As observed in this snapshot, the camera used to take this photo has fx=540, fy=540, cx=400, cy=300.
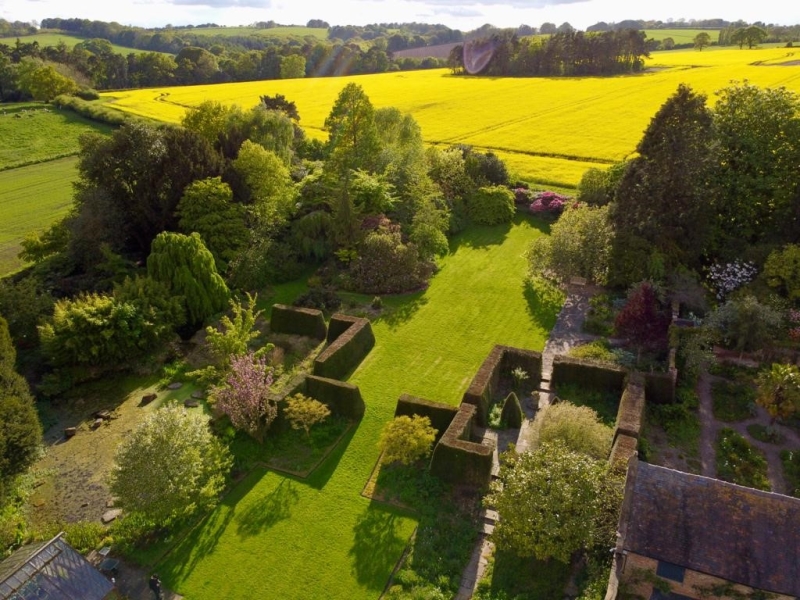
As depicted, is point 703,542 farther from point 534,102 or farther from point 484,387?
point 534,102

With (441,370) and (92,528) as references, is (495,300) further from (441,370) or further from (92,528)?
(92,528)

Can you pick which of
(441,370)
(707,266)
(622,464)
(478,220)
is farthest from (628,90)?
(622,464)

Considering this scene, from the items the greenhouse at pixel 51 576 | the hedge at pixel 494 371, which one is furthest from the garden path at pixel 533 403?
the greenhouse at pixel 51 576

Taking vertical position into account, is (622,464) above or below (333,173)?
below

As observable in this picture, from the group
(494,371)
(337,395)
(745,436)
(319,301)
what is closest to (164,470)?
(337,395)

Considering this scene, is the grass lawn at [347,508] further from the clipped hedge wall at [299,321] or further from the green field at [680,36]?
the green field at [680,36]

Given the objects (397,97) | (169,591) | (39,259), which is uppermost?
(397,97)

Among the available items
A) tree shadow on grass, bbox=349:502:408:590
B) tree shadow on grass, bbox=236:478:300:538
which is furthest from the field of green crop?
tree shadow on grass, bbox=349:502:408:590

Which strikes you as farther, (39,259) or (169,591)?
(39,259)
